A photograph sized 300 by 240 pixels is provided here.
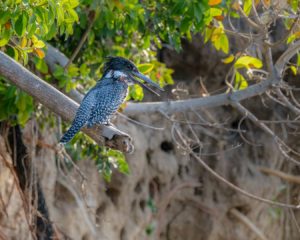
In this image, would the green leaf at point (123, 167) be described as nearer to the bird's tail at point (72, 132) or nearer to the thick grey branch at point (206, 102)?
the thick grey branch at point (206, 102)

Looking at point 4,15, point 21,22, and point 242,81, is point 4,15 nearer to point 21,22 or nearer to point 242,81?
point 21,22

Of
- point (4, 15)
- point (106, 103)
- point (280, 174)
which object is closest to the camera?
point (4, 15)

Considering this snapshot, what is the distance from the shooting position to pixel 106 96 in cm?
201

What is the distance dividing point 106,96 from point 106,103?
0.06m

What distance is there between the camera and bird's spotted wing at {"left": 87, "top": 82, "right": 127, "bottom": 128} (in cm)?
180

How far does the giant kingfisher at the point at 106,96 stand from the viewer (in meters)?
1.75

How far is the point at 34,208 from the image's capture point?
8.46 ft

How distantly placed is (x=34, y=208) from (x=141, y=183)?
4.88 ft

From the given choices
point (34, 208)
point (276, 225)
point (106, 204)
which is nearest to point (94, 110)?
point (34, 208)

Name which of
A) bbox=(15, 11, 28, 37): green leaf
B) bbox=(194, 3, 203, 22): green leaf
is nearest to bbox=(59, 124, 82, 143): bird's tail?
bbox=(15, 11, 28, 37): green leaf

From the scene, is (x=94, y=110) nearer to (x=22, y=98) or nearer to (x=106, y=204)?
(x=22, y=98)

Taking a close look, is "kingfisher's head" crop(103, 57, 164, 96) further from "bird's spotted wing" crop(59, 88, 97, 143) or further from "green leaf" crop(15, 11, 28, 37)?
"green leaf" crop(15, 11, 28, 37)

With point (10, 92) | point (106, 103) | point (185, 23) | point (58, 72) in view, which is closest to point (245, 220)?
point (185, 23)

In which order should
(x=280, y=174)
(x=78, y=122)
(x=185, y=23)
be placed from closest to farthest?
(x=78, y=122)
(x=185, y=23)
(x=280, y=174)
